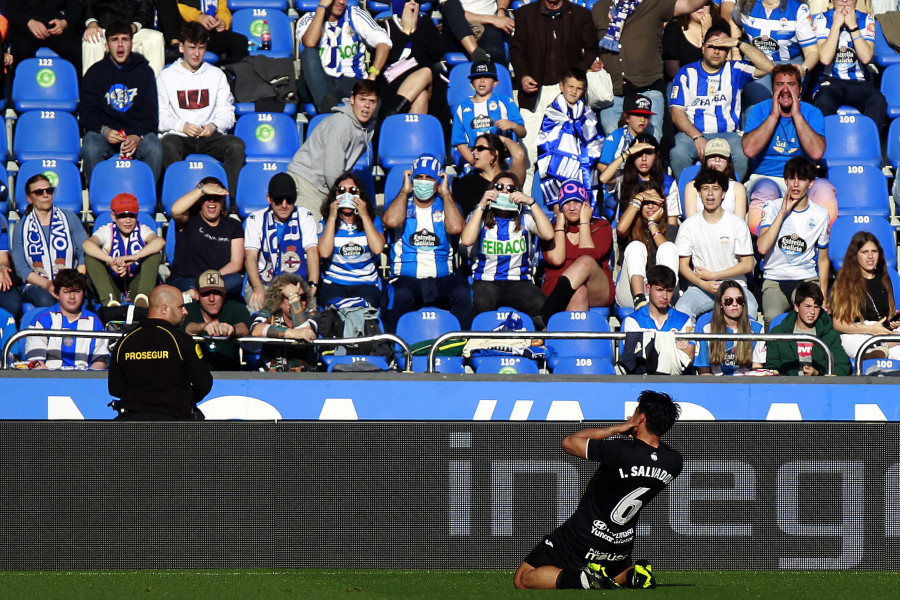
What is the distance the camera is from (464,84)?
1277 centimetres

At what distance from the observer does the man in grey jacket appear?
36.6 ft

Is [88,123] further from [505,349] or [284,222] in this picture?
[505,349]

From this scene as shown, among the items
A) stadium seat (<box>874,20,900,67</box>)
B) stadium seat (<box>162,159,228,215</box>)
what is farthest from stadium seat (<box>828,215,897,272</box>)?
stadium seat (<box>162,159,228,215</box>)

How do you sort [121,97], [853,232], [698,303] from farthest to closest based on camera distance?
[121,97]
[853,232]
[698,303]

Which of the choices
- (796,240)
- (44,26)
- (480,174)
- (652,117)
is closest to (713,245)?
(796,240)

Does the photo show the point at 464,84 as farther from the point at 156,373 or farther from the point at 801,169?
the point at 156,373

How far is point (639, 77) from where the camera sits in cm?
1249

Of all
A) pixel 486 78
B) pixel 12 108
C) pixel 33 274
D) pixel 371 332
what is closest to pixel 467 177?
pixel 486 78

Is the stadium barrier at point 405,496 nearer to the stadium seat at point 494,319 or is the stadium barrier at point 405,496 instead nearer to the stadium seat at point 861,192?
the stadium seat at point 494,319

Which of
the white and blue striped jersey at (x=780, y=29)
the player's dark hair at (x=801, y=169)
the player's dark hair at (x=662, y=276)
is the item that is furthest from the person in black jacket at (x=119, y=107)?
the white and blue striped jersey at (x=780, y=29)

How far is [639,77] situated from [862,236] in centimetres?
316

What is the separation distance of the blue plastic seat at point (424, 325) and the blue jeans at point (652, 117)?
3117mm

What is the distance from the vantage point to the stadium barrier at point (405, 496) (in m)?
7.35

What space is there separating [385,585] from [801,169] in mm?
5927
